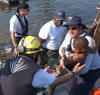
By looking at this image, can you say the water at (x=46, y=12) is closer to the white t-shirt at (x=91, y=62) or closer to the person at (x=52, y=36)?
the person at (x=52, y=36)

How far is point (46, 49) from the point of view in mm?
8602

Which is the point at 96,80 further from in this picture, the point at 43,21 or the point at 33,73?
the point at 43,21

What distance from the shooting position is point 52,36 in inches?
332

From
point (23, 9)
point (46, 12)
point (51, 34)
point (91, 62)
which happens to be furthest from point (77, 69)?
point (46, 12)

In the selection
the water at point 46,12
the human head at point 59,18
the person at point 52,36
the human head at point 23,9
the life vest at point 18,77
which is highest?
the life vest at point 18,77

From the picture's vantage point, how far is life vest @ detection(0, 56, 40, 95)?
4457 millimetres

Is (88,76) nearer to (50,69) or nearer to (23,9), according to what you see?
(50,69)

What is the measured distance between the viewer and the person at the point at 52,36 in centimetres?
826

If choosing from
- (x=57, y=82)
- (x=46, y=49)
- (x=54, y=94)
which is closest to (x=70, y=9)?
(x=46, y=49)

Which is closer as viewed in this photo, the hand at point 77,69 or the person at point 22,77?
the person at point 22,77

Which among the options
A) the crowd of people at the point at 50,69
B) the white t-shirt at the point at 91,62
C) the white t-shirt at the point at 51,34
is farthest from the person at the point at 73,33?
the white t-shirt at the point at 51,34

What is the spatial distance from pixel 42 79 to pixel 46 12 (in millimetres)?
15032

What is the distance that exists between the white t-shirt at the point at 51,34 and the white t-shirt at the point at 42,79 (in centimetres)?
361

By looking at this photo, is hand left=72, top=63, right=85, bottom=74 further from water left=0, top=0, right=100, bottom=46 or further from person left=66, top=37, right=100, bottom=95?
water left=0, top=0, right=100, bottom=46
